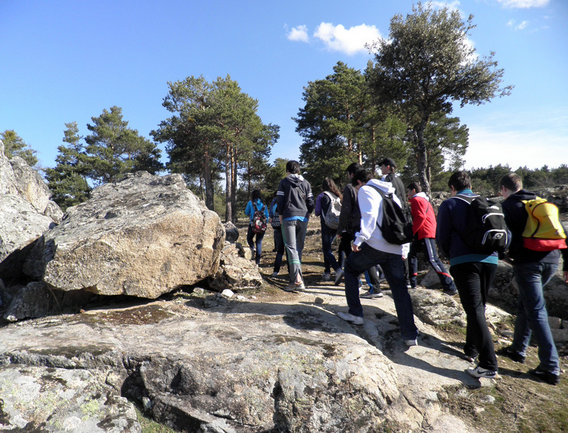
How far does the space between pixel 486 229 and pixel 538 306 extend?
1066 millimetres

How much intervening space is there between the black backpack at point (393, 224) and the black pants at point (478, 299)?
0.61 metres

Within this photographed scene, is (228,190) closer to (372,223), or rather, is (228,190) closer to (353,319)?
(353,319)

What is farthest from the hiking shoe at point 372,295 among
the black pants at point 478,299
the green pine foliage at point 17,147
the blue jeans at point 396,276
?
the green pine foliage at point 17,147

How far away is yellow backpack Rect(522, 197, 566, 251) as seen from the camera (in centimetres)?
331

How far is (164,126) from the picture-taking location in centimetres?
2656

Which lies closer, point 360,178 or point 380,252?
point 380,252

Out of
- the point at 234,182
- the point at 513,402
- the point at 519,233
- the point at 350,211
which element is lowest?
the point at 513,402

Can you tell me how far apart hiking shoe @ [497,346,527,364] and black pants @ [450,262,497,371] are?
2.56 feet

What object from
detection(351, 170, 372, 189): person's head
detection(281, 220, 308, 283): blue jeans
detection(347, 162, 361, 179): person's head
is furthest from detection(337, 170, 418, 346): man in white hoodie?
detection(281, 220, 308, 283): blue jeans

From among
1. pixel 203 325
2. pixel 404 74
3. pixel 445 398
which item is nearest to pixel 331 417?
pixel 445 398

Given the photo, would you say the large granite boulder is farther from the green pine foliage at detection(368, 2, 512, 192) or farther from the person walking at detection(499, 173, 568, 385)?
the green pine foliage at detection(368, 2, 512, 192)

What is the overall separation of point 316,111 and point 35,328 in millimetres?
26713

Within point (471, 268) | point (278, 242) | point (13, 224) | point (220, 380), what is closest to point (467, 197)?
point (471, 268)

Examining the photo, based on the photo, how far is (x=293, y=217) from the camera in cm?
564
